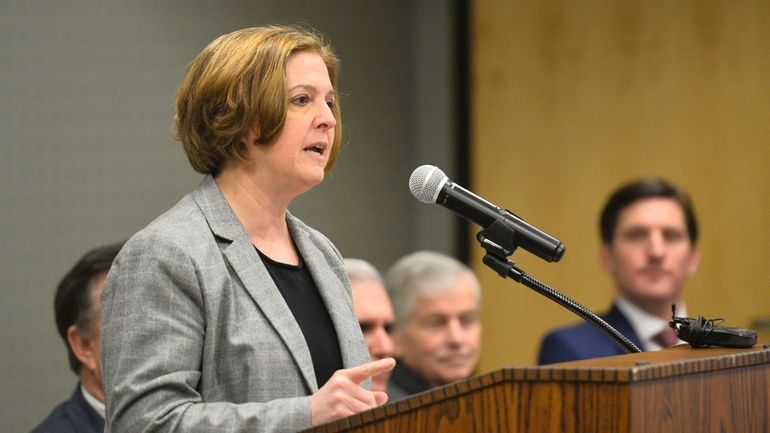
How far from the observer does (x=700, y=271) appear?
5.33 m

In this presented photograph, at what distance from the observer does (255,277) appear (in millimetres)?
1860

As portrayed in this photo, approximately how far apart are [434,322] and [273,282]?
2189 millimetres

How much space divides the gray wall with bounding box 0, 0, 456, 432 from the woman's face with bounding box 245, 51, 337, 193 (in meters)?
2.31

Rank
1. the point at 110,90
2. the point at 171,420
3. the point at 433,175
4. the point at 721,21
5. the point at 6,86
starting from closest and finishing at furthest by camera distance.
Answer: the point at 171,420, the point at 433,175, the point at 6,86, the point at 110,90, the point at 721,21

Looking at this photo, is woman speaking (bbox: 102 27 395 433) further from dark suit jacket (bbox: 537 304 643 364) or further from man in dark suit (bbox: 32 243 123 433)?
dark suit jacket (bbox: 537 304 643 364)

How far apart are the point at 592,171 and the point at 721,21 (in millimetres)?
876

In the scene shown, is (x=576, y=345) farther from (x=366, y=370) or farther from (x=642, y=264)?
(x=366, y=370)

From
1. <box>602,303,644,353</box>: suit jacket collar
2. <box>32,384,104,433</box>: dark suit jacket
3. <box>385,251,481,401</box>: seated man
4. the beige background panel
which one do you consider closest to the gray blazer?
<box>32,384,104,433</box>: dark suit jacket

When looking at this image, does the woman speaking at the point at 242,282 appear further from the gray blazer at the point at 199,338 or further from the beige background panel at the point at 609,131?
the beige background panel at the point at 609,131

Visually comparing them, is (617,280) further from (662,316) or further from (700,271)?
(700,271)

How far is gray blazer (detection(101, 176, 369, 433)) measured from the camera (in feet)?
5.55

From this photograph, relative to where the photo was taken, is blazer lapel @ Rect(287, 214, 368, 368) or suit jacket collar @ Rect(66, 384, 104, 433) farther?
suit jacket collar @ Rect(66, 384, 104, 433)

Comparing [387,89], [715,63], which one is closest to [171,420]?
[387,89]

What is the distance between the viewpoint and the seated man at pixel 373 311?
3.62 m
